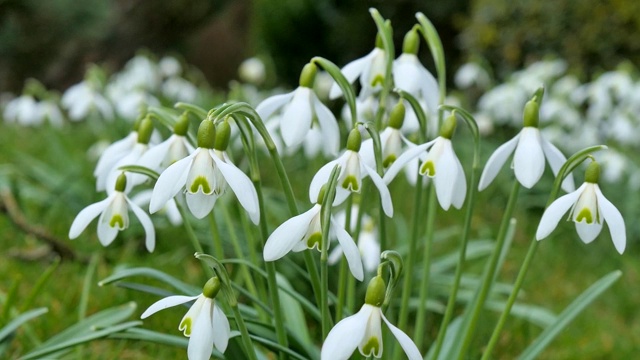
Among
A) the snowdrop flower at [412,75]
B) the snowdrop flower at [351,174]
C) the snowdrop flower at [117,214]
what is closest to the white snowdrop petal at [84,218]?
the snowdrop flower at [117,214]

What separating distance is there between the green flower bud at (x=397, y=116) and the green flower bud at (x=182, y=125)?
0.36 meters

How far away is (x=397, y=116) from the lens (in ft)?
4.99

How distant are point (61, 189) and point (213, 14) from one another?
728 cm

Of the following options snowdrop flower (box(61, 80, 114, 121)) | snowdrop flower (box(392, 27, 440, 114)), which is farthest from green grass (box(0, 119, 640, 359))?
snowdrop flower (box(392, 27, 440, 114))

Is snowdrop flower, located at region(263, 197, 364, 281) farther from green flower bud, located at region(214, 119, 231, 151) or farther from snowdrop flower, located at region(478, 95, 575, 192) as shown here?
snowdrop flower, located at region(478, 95, 575, 192)

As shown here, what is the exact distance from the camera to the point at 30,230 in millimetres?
2434

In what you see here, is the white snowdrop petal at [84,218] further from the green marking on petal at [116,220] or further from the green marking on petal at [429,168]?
the green marking on petal at [429,168]

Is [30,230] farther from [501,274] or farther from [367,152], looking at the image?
[501,274]

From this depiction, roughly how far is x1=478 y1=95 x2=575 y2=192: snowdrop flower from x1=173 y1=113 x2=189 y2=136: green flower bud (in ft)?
1.64

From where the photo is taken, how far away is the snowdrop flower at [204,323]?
46.4 inches

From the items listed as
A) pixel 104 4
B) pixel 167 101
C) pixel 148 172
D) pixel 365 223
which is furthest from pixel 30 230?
pixel 104 4

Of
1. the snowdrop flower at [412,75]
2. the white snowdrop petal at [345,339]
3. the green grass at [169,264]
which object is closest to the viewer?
the white snowdrop petal at [345,339]

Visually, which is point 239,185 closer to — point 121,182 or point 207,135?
point 207,135

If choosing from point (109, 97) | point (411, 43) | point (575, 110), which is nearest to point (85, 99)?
point (109, 97)
